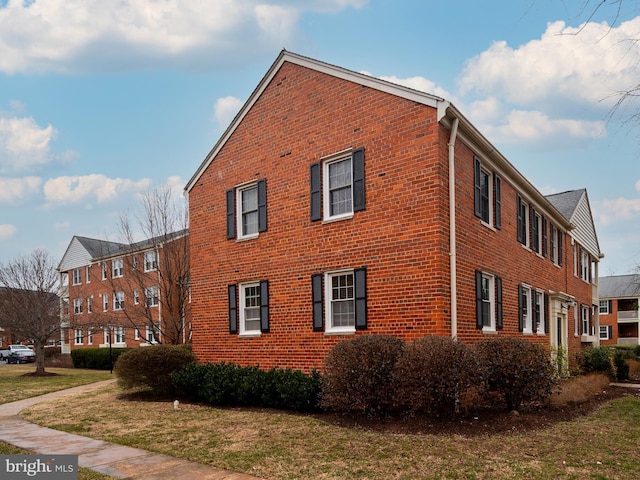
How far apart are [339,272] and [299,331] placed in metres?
1.80

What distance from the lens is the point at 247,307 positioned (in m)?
15.0

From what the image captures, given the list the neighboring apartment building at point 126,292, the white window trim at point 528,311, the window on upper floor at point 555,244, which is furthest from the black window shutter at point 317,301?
the window on upper floor at point 555,244

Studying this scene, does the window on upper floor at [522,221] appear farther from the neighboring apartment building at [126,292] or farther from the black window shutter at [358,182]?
the neighboring apartment building at [126,292]

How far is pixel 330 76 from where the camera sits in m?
13.2

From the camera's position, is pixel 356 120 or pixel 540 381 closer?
pixel 540 381

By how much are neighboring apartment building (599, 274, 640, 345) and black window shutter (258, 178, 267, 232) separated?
170ft

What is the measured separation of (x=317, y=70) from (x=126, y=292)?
19.7 meters

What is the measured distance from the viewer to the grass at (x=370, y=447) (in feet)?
21.7

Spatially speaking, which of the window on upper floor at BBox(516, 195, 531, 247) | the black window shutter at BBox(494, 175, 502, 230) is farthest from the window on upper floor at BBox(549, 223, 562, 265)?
the black window shutter at BBox(494, 175, 502, 230)

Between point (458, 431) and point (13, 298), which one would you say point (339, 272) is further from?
point (13, 298)

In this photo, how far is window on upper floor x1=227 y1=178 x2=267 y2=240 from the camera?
14.6 metres

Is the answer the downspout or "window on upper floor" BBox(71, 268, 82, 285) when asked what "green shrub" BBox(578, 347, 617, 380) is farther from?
"window on upper floor" BBox(71, 268, 82, 285)

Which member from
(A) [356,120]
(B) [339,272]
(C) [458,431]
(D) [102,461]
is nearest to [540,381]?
(C) [458,431]

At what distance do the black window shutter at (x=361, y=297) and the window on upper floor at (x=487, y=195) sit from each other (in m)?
3.15
